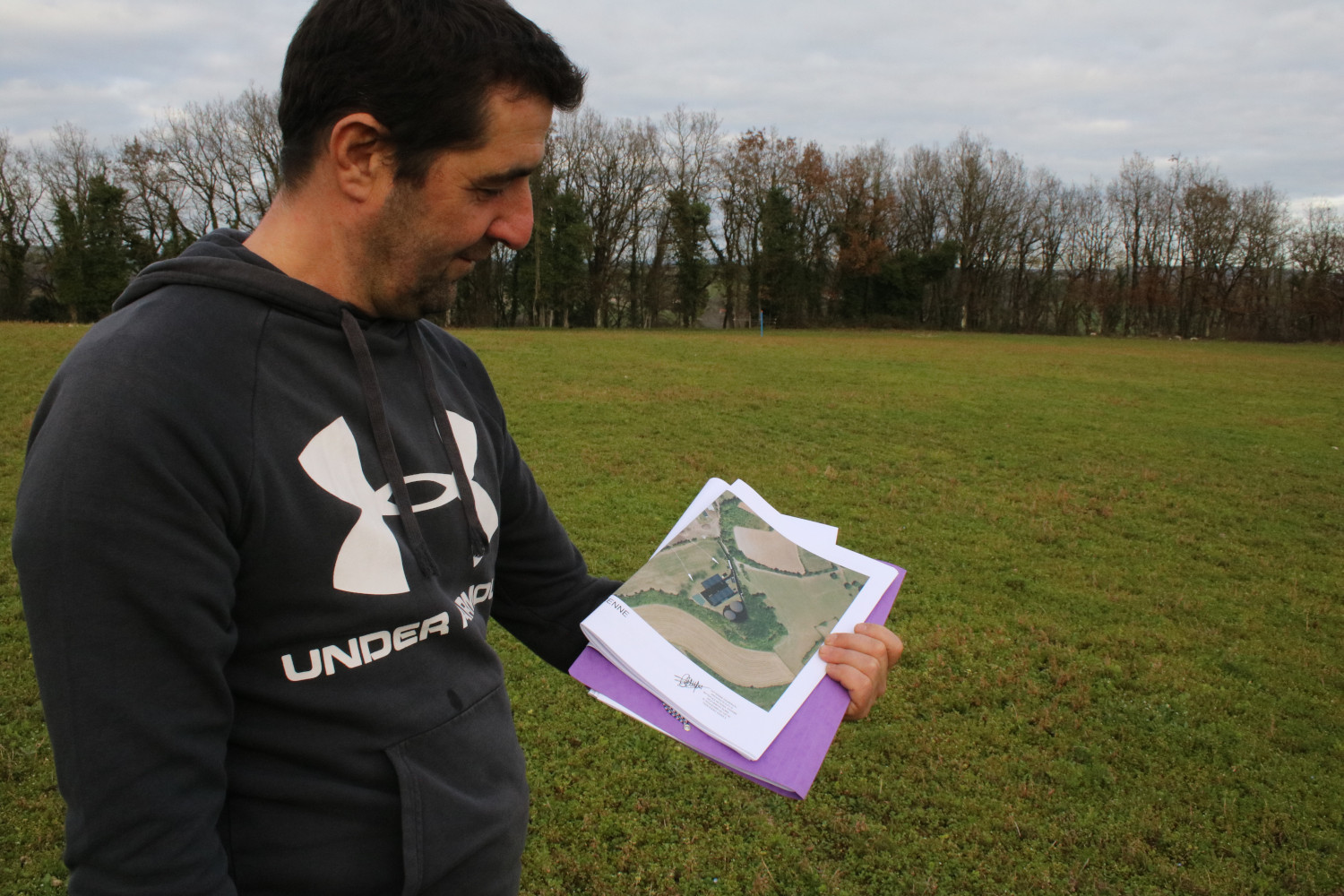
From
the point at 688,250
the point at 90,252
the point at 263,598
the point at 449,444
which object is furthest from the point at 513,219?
the point at 688,250

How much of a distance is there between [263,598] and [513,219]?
0.70 m

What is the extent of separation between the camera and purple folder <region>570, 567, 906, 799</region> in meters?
1.41

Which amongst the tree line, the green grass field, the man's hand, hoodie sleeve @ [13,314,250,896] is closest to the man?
hoodie sleeve @ [13,314,250,896]

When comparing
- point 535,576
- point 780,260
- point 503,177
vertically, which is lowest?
point 535,576

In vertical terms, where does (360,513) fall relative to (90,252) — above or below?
below

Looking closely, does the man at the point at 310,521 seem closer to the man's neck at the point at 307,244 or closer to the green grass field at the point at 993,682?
the man's neck at the point at 307,244

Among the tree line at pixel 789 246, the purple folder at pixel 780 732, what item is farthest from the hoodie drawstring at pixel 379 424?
the tree line at pixel 789 246

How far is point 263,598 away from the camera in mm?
1036

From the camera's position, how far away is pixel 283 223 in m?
1.22

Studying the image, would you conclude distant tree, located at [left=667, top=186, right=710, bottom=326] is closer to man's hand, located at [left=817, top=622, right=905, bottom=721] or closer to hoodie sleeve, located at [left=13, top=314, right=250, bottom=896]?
man's hand, located at [left=817, top=622, right=905, bottom=721]

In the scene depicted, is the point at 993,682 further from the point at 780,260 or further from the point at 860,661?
the point at 780,260

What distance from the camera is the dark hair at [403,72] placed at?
111cm

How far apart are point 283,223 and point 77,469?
20.3 inches

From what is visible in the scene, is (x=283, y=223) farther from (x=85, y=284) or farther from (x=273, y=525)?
(x=85, y=284)
